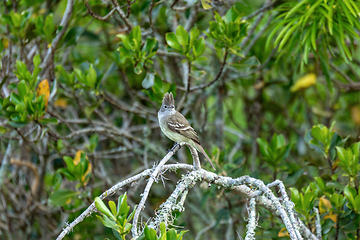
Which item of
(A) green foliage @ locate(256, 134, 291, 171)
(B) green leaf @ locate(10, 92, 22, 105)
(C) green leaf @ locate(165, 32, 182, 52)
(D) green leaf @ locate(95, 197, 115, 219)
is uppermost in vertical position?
(C) green leaf @ locate(165, 32, 182, 52)

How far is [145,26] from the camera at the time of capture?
4.93 meters

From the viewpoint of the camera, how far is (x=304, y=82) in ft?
16.2


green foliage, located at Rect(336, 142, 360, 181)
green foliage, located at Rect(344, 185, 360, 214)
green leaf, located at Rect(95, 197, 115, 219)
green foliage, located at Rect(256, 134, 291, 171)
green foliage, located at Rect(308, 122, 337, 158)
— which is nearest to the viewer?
green leaf, located at Rect(95, 197, 115, 219)

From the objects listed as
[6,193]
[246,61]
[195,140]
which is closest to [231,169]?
[195,140]

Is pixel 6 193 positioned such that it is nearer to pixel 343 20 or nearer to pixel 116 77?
pixel 116 77

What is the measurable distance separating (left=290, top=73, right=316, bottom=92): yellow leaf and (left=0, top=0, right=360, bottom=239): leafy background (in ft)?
0.06

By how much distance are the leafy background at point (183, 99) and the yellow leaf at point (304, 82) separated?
0.06ft

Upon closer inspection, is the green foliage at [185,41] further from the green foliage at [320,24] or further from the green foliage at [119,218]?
the green foliage at [119,218]

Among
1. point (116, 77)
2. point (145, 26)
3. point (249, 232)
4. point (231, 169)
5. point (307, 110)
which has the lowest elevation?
point (307, 110)

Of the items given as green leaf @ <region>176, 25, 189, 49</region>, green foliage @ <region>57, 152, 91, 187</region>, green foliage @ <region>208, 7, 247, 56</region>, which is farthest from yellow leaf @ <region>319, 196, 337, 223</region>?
green foliage @ <region>57, 152, 91, 187</region>

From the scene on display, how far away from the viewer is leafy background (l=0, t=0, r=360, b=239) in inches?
133

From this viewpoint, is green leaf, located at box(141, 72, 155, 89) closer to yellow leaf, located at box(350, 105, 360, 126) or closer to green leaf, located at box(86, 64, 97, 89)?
green leaf, located at box(86, 64, 97, 89)

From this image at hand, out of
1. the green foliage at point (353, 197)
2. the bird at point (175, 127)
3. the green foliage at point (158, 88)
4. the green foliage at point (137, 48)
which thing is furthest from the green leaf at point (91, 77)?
the green foliage at point (353, 197)

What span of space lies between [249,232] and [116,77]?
151 inches
